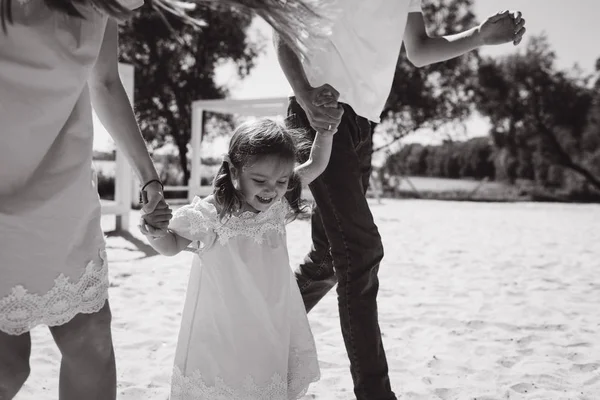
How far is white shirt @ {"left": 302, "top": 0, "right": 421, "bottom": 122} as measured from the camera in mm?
2031

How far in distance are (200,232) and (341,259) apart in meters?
0.54

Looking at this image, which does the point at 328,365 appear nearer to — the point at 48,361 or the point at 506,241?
the point at 48,361

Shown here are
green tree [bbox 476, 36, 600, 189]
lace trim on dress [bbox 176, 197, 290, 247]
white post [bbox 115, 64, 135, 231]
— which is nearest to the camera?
lace trim on dress [bbox 176, 197, 290, 247]

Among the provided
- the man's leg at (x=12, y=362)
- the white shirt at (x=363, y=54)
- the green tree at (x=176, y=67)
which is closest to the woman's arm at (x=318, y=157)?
the white shirt at (x=363, y=54)

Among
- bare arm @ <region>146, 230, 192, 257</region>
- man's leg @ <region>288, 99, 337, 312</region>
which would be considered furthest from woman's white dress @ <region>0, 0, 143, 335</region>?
man's leg @ <region>288, 99, 337, 312</region>

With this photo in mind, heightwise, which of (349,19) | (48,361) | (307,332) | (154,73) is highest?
(154,73)

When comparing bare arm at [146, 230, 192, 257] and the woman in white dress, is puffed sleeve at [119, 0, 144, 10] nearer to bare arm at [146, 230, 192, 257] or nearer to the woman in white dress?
the woman in white dress

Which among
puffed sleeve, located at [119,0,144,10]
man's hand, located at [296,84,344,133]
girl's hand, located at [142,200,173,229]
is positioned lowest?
girl's hand, located at [142,200,173,229]

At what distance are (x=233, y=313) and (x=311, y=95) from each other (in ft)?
2.67

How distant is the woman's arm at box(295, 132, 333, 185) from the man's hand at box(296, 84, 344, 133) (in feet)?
0.22

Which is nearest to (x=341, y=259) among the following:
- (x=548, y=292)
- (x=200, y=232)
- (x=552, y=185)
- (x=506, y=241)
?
(x=200, y=232)

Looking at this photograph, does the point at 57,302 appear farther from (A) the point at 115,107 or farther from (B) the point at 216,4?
(B) the point at 216,4

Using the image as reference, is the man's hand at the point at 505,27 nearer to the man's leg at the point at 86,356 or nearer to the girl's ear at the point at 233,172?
the girl's ear at the point at 233,172

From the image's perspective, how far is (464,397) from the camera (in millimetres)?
2541
